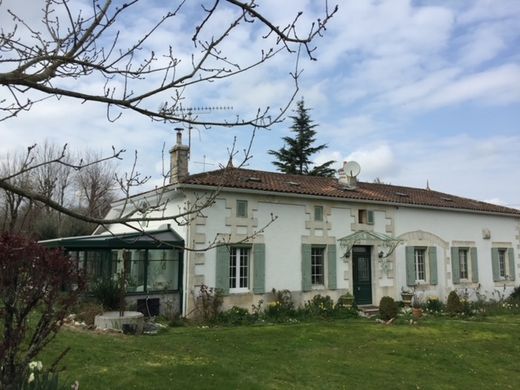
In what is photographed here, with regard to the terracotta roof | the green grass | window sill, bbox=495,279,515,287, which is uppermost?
the terracotta roof

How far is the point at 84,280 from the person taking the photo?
15.5ft

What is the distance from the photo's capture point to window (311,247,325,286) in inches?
631

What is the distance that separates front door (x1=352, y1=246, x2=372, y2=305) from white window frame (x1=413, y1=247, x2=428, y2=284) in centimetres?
223

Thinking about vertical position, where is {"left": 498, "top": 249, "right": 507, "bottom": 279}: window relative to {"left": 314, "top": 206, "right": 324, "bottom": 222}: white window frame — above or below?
below

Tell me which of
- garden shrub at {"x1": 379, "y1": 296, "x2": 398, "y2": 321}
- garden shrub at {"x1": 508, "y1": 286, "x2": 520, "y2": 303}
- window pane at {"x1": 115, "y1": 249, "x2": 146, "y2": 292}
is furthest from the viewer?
garden shrub at {"x1": 508, "y1": 286, "x2": 520, "y2": 303}

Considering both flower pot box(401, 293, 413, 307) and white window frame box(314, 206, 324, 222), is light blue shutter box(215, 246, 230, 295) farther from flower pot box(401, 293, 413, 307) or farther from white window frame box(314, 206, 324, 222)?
flower pot box(401, 293, 413, 307)

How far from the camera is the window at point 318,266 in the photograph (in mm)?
16031

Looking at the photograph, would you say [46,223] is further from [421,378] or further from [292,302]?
[421,378]

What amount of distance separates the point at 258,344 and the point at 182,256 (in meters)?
4.21

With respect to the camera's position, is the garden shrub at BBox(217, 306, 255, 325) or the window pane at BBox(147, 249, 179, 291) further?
the window pane at BBox(147, 249, 179, 291)

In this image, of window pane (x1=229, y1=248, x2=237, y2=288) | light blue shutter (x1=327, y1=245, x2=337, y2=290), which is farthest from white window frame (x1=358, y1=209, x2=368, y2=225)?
window pane (x1=229, y1=248, x2=237, y2=288)

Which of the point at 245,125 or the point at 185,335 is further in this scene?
the point at 185,335

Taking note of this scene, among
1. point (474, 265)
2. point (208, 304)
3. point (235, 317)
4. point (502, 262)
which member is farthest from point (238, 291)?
point (502, 262)

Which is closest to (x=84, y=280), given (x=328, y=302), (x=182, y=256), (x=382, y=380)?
(x=382, y=380)
